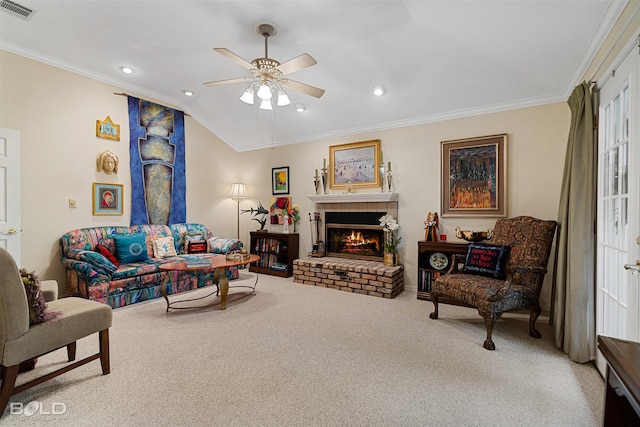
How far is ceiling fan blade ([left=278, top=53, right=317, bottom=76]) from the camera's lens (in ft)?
7.76

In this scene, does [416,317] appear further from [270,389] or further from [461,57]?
[461,57]

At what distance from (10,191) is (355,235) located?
14.8 ft

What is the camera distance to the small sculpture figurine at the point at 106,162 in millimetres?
4172

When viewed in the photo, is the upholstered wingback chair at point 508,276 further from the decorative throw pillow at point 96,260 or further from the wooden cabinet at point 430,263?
the decorative throw pillow at point 96,260

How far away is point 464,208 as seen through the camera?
12.9ft

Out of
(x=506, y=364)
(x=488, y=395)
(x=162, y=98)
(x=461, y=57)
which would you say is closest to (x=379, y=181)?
(x=461, y=57)

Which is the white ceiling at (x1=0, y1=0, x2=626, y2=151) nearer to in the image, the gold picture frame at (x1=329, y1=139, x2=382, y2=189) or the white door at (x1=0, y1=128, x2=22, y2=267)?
the gold picture frame at (x1=329, y1=139, x2=382, y2=189)

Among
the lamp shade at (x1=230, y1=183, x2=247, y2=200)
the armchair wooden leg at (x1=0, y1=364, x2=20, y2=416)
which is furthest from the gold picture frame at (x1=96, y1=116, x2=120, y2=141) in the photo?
the armchair wooden leg at (x1=0, y1=364, x2=20, y2=416)

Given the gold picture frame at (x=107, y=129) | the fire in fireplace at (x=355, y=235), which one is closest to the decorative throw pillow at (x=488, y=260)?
the fire in fireplace at (x=355, y=235)

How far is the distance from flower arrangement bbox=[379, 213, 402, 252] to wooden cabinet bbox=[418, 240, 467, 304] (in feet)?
1.46

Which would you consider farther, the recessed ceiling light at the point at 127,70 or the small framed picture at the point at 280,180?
the small framed picture at the point at 280,180

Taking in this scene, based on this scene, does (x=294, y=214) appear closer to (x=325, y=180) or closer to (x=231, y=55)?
(x=325, y=180)

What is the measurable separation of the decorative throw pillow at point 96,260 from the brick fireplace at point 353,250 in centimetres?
251

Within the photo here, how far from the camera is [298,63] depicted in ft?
8.05
